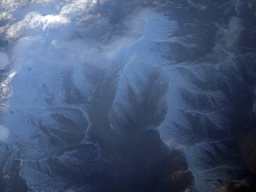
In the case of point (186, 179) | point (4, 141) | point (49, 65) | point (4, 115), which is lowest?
point (186, 179)

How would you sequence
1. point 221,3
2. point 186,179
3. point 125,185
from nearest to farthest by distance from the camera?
point 186,179
point 125,185
point 221,3

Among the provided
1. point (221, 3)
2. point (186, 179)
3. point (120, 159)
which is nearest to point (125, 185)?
point (120, 159)

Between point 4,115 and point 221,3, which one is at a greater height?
point 221,3

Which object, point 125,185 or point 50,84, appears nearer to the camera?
point 125,185

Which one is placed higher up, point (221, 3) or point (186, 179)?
point (221, 3)

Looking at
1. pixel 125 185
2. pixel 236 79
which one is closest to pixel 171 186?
pixel 125 185

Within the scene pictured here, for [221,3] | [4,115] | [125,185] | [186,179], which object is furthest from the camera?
[221,3]

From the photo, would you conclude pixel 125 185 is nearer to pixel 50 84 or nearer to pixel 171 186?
pixel 171 186

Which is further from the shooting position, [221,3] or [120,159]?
[221,3]

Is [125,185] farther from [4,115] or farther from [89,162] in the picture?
[4,115]
